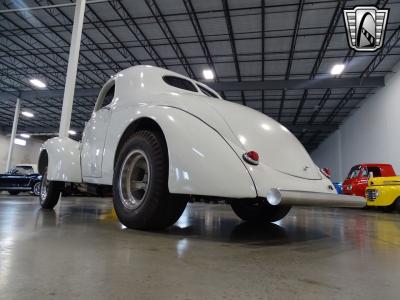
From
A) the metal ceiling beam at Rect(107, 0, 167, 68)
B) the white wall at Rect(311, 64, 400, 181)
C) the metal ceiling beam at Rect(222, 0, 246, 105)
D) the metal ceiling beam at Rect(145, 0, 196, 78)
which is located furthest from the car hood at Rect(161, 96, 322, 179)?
the white wall at Rect(311, 64, 400, 181)

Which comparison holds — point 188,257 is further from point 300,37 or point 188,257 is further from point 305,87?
point 305,87

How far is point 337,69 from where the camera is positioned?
1641 centimetres

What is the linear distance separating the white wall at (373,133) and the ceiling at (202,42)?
120 centimetres

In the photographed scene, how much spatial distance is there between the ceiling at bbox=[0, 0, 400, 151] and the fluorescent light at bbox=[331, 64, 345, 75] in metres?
0.29

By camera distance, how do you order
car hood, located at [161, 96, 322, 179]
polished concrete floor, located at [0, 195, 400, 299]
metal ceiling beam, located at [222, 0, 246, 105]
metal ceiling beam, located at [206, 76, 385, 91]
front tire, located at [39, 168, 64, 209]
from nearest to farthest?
polished concrete floor, located at [0, 195, 400, 299]
car hood, located at [161, 96, 322, 179]
front tire, located at [39, 168, 64, 209]
metal ceiling beam, located at [222, 0, 246, 105]
metal ceiling beam, located at [206, 76, 385, 91]

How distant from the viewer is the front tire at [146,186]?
279 cm

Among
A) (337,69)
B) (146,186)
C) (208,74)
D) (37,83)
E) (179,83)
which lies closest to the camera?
(146,186)

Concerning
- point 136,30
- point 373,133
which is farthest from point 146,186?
point 373,133

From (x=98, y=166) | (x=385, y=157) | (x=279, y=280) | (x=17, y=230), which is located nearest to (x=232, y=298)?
(x=279, y=280)

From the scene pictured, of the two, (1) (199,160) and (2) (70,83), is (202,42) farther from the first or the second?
(1) (199,160)

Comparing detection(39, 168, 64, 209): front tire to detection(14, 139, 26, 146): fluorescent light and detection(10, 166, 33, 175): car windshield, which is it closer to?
detection(10, 166, 33, 175): car windshield

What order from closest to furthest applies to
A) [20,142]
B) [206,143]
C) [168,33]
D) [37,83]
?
[206,143]
[168,33]
[37,83]
[20,142]

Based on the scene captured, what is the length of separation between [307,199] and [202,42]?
1312 centimetres

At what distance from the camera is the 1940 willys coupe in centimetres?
256
